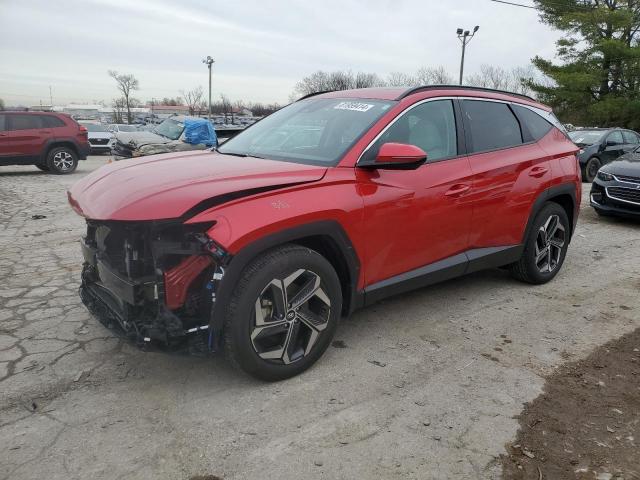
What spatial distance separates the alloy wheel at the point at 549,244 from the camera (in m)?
4.75

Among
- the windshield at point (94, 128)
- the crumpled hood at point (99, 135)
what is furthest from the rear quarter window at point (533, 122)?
the windshield at point (94, 128)

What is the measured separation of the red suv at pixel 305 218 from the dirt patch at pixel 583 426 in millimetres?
1128

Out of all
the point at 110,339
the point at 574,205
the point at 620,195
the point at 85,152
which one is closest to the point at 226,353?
the point at 110,339

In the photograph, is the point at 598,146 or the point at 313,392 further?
the point at 598,146

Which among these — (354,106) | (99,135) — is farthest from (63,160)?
(354,106)

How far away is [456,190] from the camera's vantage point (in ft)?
12.3

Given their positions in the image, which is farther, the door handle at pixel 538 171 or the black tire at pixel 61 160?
the black tire at pixel 61 160

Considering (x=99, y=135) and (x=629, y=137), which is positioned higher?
(x=629, y=137)

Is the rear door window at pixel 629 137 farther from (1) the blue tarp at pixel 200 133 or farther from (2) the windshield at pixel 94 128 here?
(2) the windshield at pixel 94 128

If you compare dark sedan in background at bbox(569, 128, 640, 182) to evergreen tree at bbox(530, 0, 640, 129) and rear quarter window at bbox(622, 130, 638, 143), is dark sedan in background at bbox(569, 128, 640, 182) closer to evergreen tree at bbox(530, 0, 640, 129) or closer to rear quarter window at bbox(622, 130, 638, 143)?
rear quarter window at bbox(622, 130, 638, 143)

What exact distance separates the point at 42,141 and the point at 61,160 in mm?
651

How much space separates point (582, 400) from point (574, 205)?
2652 mm

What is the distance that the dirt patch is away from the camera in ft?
7.73

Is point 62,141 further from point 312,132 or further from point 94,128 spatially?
point 312,132
